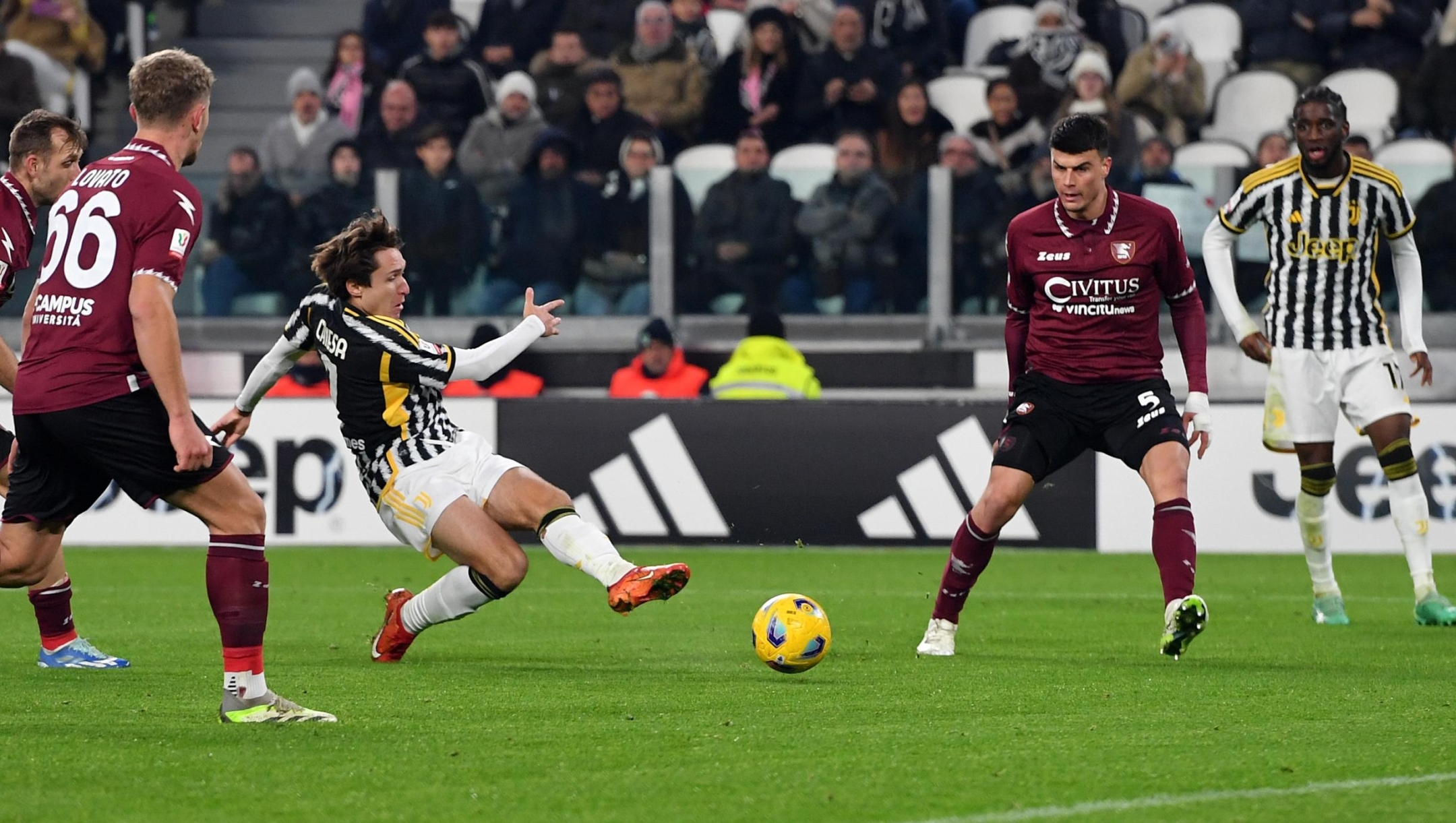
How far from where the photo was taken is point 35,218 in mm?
7305

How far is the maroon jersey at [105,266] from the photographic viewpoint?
17.6ft

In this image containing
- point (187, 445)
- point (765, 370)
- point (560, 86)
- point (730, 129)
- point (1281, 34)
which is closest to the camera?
point (187, 445)

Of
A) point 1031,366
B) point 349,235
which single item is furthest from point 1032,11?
point 349,235

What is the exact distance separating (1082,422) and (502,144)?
29.2 ft

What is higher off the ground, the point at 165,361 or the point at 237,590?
the point at 165,361

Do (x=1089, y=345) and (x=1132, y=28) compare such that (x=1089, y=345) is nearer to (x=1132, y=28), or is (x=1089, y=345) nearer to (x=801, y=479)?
(x=801, y=479)

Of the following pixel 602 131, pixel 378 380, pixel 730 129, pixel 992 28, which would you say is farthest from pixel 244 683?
pixel 992 28

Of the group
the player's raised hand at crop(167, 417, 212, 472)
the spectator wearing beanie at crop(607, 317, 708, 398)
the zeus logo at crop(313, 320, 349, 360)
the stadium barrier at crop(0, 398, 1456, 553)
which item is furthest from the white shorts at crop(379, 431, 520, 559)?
the spectator wearing beanie at crop(607, 317, 708, 398)

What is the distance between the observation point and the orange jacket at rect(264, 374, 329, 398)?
14.4 m

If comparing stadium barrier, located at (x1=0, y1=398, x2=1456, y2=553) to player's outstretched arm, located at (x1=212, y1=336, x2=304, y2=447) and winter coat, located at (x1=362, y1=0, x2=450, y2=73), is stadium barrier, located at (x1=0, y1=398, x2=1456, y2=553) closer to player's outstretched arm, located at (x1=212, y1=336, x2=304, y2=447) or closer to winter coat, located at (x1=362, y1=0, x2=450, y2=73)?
winter coat, located at (x1=362, y1=0, x2=450, y2=73)

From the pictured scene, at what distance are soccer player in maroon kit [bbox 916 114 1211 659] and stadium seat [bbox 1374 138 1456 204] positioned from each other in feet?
22.8

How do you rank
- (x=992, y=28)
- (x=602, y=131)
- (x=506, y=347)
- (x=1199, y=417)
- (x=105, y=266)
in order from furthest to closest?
(x=992, y=28) → (x=602, y=131) → (x=1199, y=417) → (x=506, y=347) → (x=105, y=266)

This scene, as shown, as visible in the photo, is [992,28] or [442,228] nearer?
[442,228]

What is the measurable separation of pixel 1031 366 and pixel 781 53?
356 inches
